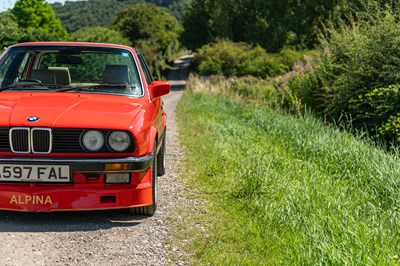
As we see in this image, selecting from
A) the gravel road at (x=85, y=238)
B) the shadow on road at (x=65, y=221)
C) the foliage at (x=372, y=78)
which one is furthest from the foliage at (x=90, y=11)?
the gravel road at (x=85, y=238)

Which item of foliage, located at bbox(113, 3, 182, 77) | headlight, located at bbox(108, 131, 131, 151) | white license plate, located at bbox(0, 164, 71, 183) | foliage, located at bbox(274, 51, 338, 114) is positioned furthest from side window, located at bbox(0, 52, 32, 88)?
foliage, located at bbox(113, 3, 182, 77)

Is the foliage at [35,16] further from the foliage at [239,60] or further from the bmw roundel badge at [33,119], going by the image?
the bmw roundel badge at [33,119]

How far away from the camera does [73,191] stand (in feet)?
14.7

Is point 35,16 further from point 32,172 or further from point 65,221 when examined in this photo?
point 32,172

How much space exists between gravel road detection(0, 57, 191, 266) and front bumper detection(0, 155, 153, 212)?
8.3 inches

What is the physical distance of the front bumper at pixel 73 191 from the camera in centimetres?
445

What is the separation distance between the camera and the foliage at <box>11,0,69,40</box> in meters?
43.9

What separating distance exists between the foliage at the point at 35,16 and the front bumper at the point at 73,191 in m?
37.9

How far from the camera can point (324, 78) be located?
42.7 feet

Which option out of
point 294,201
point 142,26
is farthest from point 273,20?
point 294,201

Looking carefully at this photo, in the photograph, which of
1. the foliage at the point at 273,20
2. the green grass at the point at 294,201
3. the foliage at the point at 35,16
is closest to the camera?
the green grass at the point at 294,201

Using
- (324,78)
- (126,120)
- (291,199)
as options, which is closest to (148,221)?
(126,120)

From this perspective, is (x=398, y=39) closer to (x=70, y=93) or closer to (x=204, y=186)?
(x=204, y=186)

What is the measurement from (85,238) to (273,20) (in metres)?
40.4
